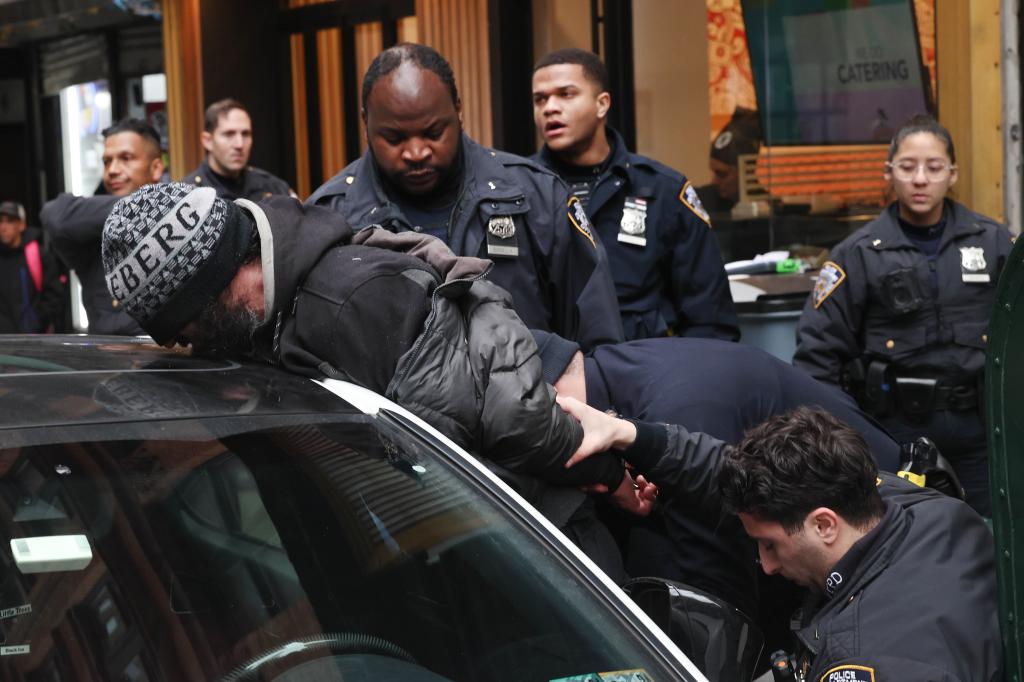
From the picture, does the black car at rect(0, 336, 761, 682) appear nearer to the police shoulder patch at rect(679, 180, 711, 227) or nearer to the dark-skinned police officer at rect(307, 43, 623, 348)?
the dark-skinned police officer at rect(307, 43, 623, 348)

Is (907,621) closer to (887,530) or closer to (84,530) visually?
(887,530)

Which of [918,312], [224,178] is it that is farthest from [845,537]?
[224,178]

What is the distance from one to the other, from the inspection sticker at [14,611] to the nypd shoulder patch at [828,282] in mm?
3357

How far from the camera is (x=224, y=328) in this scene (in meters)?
2.45

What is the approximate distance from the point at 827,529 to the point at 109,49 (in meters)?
10.9

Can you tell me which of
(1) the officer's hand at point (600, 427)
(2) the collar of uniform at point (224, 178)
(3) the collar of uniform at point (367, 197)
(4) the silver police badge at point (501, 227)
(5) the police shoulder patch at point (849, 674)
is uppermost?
(2) the collar of uniform at point (224, 178)

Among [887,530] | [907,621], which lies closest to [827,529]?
[887,530]

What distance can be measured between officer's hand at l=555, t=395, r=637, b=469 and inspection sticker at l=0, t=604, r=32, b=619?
103 cm

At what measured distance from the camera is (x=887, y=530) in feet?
7.86

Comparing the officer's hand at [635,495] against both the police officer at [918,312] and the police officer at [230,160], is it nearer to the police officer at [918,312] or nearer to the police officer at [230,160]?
the police officer at [918,312]

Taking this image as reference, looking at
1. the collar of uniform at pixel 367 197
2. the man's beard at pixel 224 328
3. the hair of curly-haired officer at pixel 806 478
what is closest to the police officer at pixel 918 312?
the collar of uniform at pixel 367 197

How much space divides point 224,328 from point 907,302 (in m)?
2.77

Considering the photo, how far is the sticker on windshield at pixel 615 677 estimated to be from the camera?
1.89 metres

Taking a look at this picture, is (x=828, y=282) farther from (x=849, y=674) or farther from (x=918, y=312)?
(x=849, y=674)
